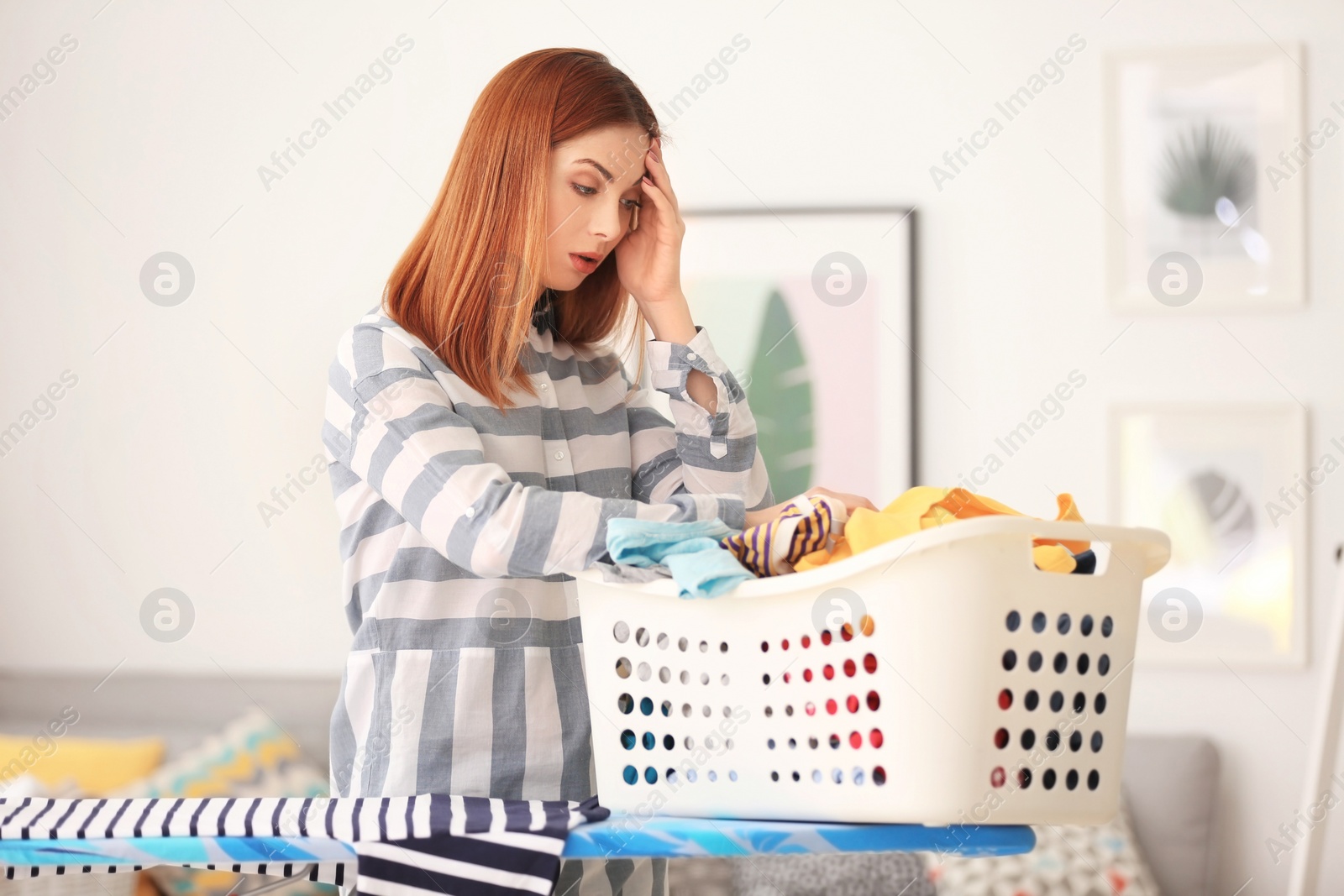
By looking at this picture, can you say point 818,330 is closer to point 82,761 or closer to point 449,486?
point 449,486

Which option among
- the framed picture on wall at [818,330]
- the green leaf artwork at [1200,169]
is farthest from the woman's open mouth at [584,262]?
the green leaf artwork at [1200,169]

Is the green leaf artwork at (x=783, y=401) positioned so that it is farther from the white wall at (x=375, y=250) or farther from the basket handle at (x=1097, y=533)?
the basket handle at (x=1097, y=533)

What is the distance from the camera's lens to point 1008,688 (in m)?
0.69

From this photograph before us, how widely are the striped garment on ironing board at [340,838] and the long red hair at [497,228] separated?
1.19 ft

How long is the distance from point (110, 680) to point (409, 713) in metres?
1.67

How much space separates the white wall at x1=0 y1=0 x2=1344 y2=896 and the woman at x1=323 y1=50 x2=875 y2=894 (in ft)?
3.94

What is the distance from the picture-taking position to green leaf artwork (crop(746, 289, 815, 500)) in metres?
2.18

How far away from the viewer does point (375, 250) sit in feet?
7.34

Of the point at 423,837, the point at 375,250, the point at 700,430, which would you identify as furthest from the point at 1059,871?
the point at 375,250

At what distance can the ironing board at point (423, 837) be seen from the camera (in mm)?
714

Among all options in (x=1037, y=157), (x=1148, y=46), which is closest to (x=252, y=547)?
(x=1037, y=157)

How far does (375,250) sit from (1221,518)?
5.78 ft

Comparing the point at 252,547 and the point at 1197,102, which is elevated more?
the point at 1197,102

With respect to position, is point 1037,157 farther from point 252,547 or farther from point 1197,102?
point 252,547
